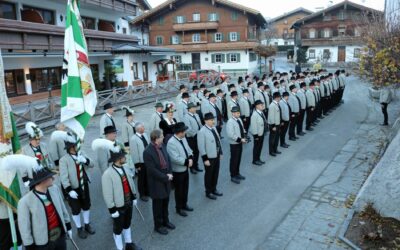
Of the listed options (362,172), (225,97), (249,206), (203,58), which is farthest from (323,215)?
(203,58)

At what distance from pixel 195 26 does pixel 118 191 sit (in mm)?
48077

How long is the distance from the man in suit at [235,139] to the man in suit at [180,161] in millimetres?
2122

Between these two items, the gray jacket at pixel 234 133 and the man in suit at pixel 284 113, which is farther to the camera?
the man in suit at pixel 284 113

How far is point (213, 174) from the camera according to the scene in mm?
9086

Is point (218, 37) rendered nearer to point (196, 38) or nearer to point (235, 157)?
point (196, 38)

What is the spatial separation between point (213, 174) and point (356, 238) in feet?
12.0

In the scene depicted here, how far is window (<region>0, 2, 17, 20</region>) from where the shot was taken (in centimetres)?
2006

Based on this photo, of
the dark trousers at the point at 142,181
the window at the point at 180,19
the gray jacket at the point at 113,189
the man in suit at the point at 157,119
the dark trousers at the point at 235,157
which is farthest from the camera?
the window at the point at 180,19

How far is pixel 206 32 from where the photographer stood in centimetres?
5225

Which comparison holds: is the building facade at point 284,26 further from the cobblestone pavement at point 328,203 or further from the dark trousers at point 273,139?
the cobblestone pavement at point 328,203

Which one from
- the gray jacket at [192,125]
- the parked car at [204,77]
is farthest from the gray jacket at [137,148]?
the parked car at [204,77]

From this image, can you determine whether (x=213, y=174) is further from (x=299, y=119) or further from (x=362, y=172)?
(x=299, y=119)

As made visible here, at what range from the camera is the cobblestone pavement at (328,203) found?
6.88 m

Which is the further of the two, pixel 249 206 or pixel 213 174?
pixel 213 174
